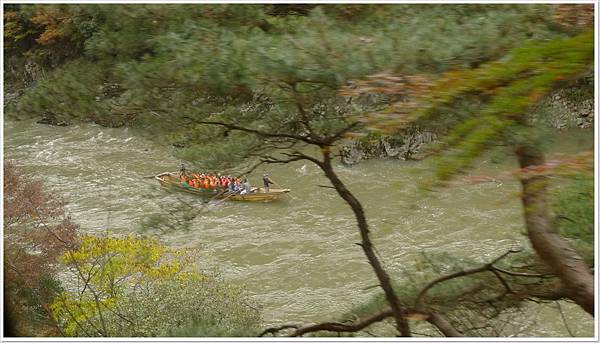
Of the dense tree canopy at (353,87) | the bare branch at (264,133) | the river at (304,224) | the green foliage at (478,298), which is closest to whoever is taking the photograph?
the dense tree canopy at (353,87)

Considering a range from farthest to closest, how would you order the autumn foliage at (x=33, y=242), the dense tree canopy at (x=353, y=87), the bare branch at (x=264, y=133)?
the autumn foliage at (x=33, y=242), the bare branch at (x=264, y=133), the dense tree canopy at (x=353, y=87)

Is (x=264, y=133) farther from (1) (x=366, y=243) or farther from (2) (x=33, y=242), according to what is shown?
(2) (x=33, y=242)

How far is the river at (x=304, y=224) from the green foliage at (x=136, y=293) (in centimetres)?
69

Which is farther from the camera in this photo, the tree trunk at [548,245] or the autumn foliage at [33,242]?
the autumn foliage at [33,242]

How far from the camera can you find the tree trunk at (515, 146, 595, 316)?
2.73m

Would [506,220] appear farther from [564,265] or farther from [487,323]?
[564,265]

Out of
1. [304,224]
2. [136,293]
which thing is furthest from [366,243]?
[304,224]

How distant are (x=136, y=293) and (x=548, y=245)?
260 inches

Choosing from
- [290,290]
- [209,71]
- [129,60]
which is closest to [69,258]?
[290,290]

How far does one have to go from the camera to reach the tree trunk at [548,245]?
108 inches

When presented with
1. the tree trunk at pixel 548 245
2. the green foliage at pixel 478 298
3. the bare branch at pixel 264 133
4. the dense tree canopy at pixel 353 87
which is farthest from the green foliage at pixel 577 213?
the bare branch at pixel 264 133

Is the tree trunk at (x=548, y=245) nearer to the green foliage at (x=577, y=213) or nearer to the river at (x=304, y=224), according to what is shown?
the green foliage at (x=577, y=213)

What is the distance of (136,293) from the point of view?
8.62m

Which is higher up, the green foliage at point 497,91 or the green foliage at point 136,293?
the green foliage at point 497,91
